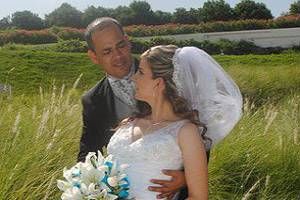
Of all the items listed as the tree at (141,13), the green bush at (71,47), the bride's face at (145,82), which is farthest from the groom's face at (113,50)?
the tree at (141,13)

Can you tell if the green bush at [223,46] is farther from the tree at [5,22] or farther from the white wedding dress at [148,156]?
the tree at [5,22]

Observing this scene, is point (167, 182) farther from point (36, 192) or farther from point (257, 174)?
point (257, 174)

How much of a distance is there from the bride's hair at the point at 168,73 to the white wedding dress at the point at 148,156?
2.9 inches

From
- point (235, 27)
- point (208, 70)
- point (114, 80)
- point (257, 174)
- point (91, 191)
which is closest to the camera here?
point (91, 191)

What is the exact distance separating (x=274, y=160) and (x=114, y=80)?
2.28 meters

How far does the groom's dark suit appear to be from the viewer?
3.34 metres

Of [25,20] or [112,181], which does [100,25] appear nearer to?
[112,181]

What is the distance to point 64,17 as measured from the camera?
47.6 metres

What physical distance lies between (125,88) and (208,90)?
64 cm

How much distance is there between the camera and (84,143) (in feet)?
11.0

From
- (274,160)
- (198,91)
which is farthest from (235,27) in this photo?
(198,91)

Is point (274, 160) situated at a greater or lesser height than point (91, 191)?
lesser

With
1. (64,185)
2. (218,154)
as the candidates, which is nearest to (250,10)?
(218,154)

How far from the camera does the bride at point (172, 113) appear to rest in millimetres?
2676
